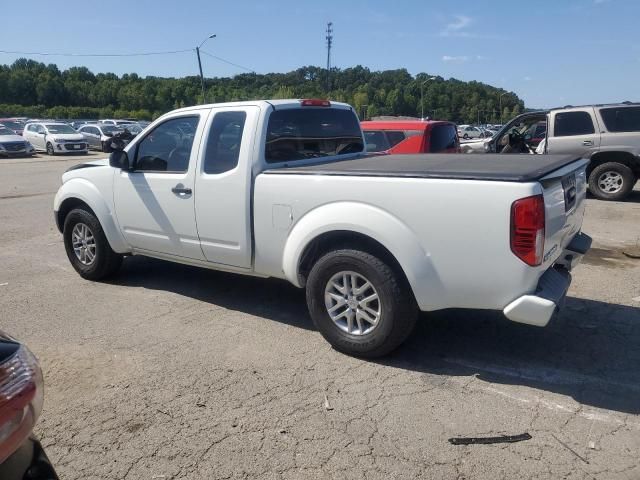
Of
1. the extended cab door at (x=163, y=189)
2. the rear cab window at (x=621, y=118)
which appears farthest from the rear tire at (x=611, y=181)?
the extended cab door at (x=163, y=189)

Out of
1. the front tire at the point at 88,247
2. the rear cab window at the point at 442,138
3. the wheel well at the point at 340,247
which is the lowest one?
the front tire at the point at 88,247

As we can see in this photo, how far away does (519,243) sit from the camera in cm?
324

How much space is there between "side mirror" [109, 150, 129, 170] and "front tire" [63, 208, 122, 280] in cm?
77

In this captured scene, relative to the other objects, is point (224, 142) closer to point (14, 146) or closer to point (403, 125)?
point (403, 125)

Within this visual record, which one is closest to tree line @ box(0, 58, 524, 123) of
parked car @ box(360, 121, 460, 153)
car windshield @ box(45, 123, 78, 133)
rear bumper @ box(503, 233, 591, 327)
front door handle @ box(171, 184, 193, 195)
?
car windshield @ box(45, 123, 78, 133)

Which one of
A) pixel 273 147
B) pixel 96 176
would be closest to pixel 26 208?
pixel 96 176

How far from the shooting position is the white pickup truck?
3328 mm

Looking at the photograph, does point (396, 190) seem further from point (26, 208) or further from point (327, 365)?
point (26, 208)

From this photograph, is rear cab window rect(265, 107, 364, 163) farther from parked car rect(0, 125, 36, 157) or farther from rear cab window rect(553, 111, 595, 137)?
parked car rect(0, 125, 36, 157)

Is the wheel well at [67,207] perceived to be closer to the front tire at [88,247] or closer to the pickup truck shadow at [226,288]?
the front tire at [88,247]

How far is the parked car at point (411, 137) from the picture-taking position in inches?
375

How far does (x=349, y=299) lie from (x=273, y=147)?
152 cm

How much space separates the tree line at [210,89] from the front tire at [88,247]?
74.2m

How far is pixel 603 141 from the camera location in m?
11.1
